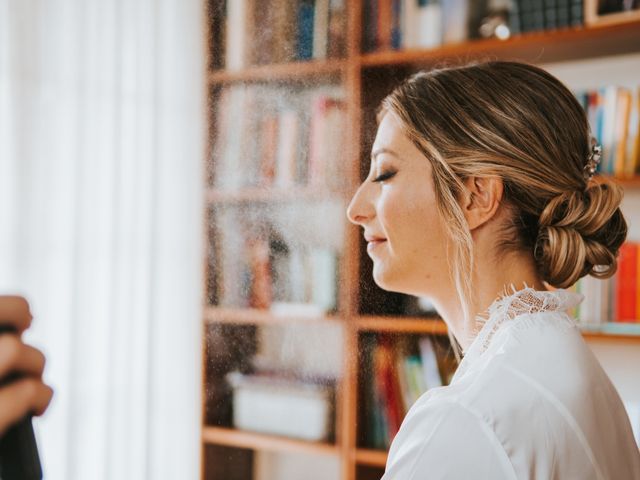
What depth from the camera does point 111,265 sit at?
2.62 ft

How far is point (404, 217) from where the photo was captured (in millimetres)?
804

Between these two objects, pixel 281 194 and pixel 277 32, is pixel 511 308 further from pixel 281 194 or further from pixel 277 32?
pixel 277 32

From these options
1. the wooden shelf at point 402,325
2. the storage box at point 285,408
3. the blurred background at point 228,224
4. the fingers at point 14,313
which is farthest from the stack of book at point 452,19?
the fingers at point 14,313

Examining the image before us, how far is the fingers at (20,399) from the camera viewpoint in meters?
0.44

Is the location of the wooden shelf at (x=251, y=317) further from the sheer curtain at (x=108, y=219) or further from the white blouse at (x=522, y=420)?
the white blouse at (x=522, y=420)

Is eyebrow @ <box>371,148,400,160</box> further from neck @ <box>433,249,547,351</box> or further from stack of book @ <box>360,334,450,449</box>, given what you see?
stack of book @ <box>360,334,450,449</box>

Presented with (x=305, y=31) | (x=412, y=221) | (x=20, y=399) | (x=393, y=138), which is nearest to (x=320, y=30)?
(x=305, y=31)

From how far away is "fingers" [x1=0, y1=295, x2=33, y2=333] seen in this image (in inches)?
17.8

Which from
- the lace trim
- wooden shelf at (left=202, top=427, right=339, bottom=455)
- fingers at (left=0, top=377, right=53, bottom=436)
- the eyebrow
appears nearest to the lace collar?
the lace trim

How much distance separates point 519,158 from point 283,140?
14.1 inches

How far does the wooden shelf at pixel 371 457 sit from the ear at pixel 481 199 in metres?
0.41

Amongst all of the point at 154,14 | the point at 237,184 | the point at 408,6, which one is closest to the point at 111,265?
the point at 237,184

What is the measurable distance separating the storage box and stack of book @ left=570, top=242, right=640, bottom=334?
0.52m

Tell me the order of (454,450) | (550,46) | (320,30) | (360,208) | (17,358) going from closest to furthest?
(17,358) → (454,450) → (360,208) → (320,30) → (550,46)
